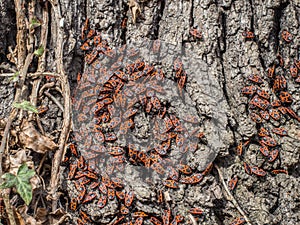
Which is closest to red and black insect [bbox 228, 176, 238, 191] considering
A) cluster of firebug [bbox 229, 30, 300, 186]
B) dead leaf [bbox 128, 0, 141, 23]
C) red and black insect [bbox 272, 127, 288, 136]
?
cluster of firebug [bbox 229, 30, 300, 186]

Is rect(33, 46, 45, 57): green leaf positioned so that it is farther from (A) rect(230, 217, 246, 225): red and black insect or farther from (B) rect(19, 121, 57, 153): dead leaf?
(A) rect(230, 217, 246, 225): red and black insect

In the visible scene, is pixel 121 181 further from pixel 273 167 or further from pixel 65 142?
pixel 273 167

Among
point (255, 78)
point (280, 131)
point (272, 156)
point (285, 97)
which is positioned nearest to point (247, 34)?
point (255, 78)

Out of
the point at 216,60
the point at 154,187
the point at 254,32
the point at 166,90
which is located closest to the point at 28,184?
the point at 154,187

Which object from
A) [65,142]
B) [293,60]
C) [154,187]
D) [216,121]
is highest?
[293,60]

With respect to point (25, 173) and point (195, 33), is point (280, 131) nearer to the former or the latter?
point (195, 33)
